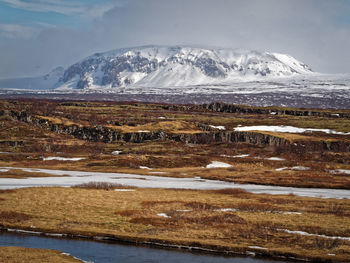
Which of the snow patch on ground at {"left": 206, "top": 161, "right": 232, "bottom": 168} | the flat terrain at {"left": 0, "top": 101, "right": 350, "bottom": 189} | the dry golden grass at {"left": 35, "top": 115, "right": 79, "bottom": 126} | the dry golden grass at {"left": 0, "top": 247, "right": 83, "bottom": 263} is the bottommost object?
the snow patch on ground at {"left": 206, "top": 161, "right": 232, "bottom": 168}

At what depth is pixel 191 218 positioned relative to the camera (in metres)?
39.2

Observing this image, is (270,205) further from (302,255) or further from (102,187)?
(102,187)

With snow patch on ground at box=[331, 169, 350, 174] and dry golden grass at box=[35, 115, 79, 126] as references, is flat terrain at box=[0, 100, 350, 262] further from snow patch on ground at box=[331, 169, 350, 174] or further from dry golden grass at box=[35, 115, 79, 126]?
dry golden grass at box=[35, 115, 79, 126]

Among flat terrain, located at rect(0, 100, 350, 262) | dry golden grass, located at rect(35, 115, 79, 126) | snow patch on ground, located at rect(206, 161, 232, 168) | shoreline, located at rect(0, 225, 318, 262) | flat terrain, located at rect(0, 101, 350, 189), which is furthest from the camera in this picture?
dry golden grass, located at rect(35, 115, 79, 126)

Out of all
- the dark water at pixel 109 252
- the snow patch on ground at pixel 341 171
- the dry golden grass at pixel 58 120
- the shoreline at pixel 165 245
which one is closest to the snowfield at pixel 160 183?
the snow patch on ground at pixel 341 171

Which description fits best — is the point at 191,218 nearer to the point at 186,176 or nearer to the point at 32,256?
the point at 32,256

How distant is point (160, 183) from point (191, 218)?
25103 mm

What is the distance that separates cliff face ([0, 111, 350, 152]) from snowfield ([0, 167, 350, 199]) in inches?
2103

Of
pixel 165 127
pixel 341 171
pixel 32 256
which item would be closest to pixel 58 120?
pixel 165 127

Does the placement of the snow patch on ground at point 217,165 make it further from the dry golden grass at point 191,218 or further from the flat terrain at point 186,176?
the dry golden grass at point 191,218

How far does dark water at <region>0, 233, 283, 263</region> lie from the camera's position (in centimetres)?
2950

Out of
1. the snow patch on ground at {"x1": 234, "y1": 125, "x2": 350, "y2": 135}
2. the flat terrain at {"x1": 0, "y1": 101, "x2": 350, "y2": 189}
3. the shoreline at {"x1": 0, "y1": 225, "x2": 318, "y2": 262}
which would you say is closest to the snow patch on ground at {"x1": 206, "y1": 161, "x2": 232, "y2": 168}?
the flat terrain at {"x1": 0, "y1": 101, "x2": 350, "y2": 189}

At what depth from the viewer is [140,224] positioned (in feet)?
123

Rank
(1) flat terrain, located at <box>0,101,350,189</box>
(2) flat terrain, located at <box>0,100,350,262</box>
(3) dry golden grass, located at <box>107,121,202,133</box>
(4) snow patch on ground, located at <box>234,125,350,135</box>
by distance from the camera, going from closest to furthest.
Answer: (2) flat terrain, located at <box>0,100,350,262</box>, (1) flat terrain, located at <box>0,101,350,189</box>, (3) dry golden grass, located at <box>107,121,202,133</box>, (4) snow patch on ground, located at <box>234,125,350,135</box>
